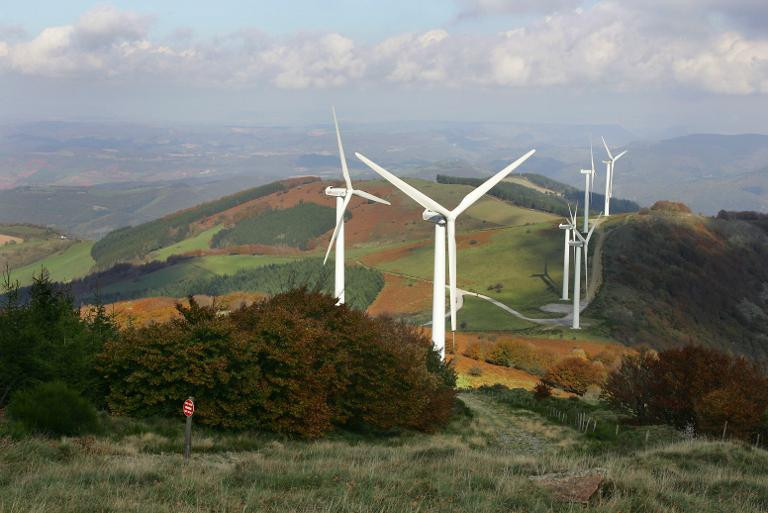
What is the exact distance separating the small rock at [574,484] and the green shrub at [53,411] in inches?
563

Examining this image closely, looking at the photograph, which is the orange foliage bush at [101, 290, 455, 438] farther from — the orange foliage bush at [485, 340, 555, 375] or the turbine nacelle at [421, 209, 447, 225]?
the orange foliage bush at [485, 340, 555, 375]

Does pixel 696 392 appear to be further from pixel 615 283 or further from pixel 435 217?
pixel 615 283

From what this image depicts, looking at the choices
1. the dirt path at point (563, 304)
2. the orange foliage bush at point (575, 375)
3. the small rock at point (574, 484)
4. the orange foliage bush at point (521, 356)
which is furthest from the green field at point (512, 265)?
the small rock at point (574, 484)

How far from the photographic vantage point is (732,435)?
35.6 m

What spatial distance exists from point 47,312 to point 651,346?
→ 94545 mm

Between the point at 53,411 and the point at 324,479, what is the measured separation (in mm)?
11139

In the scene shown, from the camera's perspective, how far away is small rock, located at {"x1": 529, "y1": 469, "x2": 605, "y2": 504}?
53.1 feet

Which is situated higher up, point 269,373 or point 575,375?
point 269,373

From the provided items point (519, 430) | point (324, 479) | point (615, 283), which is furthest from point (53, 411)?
point (615, 283)

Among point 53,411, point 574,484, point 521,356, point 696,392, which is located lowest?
point 521,356

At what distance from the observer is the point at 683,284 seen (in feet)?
502

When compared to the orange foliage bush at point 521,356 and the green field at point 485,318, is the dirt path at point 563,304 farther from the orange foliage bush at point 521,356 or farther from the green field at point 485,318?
the orange foliage bush at point 521,356

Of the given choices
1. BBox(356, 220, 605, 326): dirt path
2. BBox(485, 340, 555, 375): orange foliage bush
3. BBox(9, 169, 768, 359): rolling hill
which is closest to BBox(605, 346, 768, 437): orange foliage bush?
BBox(485, 340, 555, 375): orange foliage bush

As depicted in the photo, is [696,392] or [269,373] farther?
[696,392]
